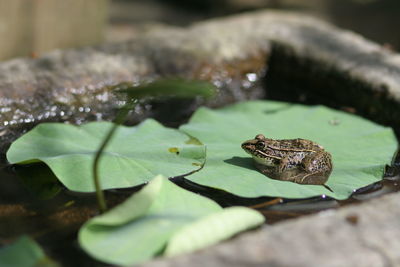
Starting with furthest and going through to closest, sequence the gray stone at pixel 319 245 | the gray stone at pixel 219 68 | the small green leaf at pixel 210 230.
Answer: the gray stone at pixel 219 68 → the small green leaf at pixel 210 230 → the gray stone at pixel 319 245

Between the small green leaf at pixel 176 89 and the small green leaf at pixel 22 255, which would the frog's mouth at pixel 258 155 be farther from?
the small green leaf at pixel 22 255

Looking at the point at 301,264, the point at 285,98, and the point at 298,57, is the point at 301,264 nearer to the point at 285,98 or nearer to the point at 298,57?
the point at 285,98

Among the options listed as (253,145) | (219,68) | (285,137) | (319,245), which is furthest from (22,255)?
(219,68)

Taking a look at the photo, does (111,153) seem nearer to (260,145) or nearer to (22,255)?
(260,145)

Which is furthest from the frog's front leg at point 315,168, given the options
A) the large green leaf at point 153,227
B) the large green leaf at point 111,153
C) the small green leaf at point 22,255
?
the small green leaf at point 22,255

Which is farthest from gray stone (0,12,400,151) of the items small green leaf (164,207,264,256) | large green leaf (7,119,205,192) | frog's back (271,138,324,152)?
small green leaf (164,207,264,256)

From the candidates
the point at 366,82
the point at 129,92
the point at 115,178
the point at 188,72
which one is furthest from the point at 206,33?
the point at 129,92
